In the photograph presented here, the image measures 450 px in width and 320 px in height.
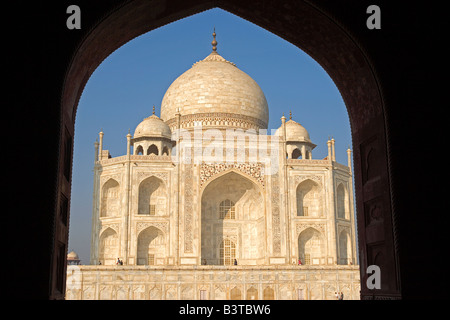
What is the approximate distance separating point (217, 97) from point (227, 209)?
19.9 ft

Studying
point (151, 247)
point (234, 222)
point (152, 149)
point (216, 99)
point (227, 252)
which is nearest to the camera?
point (151, 247)

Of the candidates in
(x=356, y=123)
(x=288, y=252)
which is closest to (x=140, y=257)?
(x=288, y=252)

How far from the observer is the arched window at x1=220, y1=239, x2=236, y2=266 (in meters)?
24.7

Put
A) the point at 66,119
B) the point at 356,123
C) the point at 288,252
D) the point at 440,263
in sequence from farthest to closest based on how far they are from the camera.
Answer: the point at 288,252, the point at 356,123, the point at 66,119, the point at 440,263

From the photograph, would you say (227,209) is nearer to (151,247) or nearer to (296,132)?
(151,247)

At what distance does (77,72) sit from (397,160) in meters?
3.32

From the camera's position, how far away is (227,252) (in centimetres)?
2480

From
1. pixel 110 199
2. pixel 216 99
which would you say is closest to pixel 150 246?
pixel 110 199

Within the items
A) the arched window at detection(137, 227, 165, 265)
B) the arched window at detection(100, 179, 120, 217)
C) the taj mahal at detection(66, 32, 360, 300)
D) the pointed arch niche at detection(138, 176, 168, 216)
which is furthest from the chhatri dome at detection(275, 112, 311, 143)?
the arched window at detection(100, 179, 120, 217)

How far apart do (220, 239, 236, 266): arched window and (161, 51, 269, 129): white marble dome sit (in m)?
6.09

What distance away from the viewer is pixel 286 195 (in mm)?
24203

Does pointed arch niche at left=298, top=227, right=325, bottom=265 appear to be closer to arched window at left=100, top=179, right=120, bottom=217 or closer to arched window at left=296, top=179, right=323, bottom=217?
arched window at left=296, top=179, right=323, bottom=217

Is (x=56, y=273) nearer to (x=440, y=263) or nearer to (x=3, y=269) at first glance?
(x=3, y=269)

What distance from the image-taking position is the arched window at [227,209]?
25.5m
